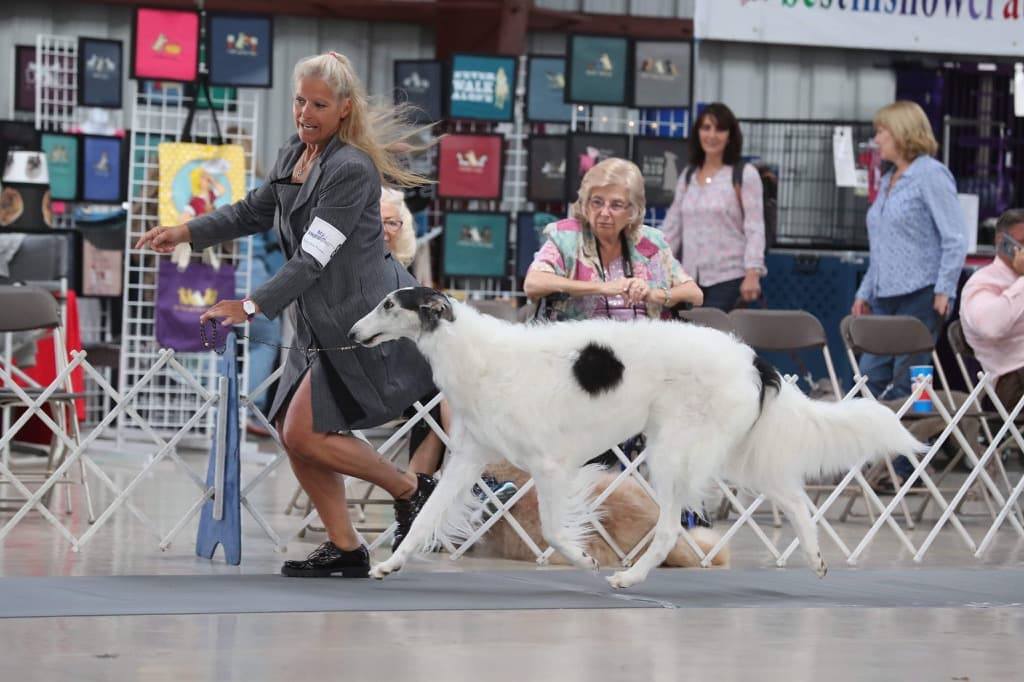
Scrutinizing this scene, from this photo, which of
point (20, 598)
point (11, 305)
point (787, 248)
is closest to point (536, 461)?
point (20, 598)

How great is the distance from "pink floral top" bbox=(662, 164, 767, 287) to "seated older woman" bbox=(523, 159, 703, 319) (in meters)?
1.89

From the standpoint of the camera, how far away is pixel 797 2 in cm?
755

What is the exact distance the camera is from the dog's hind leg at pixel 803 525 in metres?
4.54

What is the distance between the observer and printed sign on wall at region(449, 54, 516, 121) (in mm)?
8422

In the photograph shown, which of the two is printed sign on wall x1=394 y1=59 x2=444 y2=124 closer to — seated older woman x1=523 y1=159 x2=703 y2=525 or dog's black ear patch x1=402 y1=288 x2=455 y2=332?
seated older woman x1=523 y1=159 x2=703 y2=525

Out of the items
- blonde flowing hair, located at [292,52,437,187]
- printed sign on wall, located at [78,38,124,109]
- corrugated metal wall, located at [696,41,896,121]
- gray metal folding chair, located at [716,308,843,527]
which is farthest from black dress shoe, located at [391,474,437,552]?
corrugated metal wall, located at [696,41,896,121]

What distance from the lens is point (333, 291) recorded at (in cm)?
443

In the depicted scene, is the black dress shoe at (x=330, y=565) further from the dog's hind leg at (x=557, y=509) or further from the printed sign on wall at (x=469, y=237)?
the printed sign on wall at (x=469, y=237)

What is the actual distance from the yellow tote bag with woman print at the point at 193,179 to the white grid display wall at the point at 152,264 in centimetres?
16

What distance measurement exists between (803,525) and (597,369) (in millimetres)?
760

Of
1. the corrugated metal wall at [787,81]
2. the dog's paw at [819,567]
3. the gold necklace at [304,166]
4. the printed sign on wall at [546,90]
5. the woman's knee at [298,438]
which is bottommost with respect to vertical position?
the dog's paw at [819,567]

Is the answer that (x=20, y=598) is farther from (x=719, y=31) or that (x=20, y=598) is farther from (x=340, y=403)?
(x=719, y=31)

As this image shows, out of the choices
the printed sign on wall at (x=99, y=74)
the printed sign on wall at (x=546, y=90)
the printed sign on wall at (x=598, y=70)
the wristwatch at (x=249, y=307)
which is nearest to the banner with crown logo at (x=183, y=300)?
the printed sign on wall at (x=99, y=74)

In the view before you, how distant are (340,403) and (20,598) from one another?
964mm
